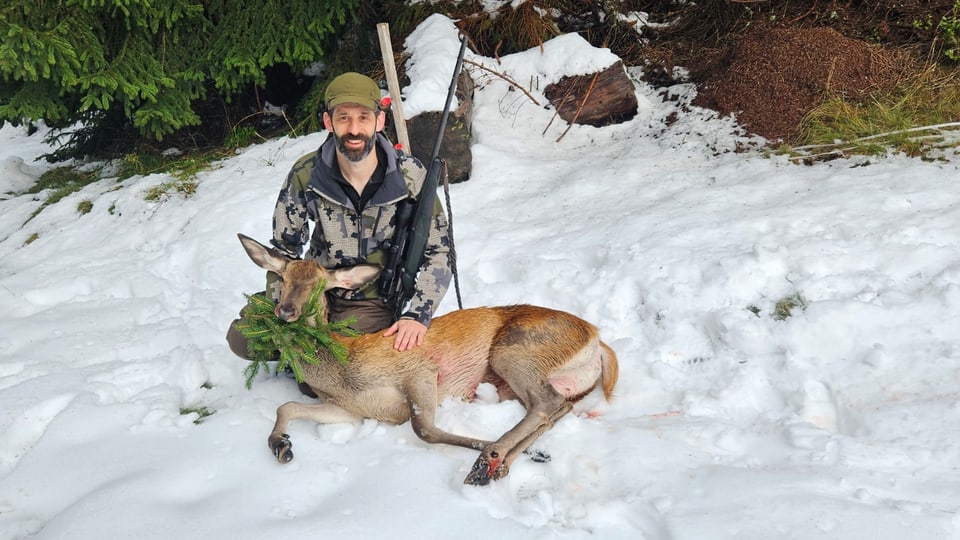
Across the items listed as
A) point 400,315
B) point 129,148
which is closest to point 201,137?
point 129,148

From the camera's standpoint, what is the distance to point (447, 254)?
4164 millimetres

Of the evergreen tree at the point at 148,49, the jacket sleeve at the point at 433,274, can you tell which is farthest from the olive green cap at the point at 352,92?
the evergreen tree at the point at 148,49

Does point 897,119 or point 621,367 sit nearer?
point 621,367

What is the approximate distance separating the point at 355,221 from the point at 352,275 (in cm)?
42

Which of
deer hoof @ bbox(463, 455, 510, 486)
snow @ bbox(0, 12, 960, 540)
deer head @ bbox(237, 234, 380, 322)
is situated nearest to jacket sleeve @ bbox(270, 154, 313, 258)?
deer head @ bbox(237, 234, 380, 322)

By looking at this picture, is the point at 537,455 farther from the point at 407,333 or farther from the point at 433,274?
the point at 433,274

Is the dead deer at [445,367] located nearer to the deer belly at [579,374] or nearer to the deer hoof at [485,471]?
the deer belly at [579,374]

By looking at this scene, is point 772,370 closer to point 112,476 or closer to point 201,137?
point 112,476

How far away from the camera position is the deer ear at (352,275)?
372cm

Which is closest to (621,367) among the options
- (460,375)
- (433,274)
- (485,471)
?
(460,375)

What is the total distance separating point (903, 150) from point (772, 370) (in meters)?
3.03

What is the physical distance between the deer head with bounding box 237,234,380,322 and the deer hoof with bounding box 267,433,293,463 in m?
0.62

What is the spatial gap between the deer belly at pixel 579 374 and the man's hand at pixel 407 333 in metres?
0.79

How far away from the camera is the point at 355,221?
401 centimetres
